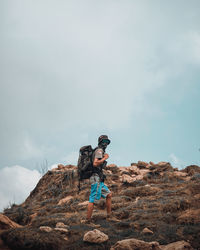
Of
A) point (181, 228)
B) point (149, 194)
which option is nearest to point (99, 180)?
point (181, 228)

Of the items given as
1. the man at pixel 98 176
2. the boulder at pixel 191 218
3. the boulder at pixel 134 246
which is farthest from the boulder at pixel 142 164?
the boulder at pixel 134 246

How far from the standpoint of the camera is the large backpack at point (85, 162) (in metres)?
6.04

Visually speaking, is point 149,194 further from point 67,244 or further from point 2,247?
point 2,247

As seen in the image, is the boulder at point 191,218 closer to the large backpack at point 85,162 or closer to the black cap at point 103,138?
the large backpack at point 85,162

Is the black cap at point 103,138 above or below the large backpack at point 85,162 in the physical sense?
above

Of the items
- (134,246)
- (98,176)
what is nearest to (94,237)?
(134,246)

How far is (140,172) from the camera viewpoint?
15969 millimetres

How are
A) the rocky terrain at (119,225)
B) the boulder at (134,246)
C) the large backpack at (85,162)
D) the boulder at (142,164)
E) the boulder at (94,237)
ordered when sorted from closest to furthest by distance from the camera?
the boulder at (134,246) → the rocky terrain at (119,225) → the boulder at (94,237) → the large backpack at (85,162) → the boulder at (142,164)

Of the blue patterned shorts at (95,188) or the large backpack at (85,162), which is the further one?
the large backpack at (85,162)

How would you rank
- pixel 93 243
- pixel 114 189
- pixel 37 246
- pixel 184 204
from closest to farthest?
pixel 37 246 → pixel 93 243 → pixel 184 204 → pixel 114 189

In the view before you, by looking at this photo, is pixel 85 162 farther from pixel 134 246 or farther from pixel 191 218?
pixel 191 218

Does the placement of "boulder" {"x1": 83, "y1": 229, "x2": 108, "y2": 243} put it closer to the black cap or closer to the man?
the man

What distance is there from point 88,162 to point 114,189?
7.41 meters

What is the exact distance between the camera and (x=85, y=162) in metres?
6.07
